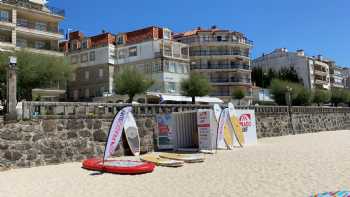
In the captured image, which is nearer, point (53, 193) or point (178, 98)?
point (53, 193)

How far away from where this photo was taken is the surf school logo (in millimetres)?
22938

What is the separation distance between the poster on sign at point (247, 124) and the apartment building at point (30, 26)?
87.8ft

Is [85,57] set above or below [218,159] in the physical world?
above

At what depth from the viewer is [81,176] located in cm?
1315

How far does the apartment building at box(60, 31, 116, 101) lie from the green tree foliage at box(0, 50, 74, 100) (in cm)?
1536

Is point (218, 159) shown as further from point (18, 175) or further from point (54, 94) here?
point (54, 94)

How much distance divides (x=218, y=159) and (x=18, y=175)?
26.7ft

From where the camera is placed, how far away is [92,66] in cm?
5416

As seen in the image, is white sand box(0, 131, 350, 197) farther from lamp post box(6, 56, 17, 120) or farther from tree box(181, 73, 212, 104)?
tree box(181, 73, 212, 104)

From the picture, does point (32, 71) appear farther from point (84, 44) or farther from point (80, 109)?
point (84, 44)

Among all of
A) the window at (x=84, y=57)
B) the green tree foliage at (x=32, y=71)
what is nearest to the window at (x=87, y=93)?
the window at (x=84, y=57)

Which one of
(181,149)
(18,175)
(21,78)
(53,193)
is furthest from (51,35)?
(53,193)

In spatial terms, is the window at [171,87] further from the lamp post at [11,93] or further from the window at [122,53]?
the lamp post at [11,93]

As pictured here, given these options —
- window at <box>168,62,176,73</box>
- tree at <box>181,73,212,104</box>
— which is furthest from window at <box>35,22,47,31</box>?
tree at <box>181,73,212,104</box>
